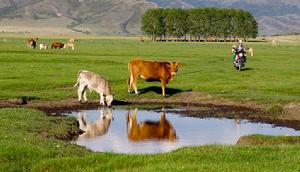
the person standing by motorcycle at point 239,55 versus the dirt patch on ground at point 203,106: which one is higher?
the person standing by motorcycle at point 239,55

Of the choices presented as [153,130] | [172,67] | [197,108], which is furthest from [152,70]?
[153,130]

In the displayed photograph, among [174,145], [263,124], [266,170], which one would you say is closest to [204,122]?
[263,124]

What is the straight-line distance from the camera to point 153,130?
2745 cm

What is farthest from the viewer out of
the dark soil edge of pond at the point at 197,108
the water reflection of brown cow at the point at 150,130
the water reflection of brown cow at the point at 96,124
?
the dark soil edge of pond at the point at 197,108

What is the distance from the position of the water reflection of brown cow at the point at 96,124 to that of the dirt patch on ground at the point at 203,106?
2135 mm

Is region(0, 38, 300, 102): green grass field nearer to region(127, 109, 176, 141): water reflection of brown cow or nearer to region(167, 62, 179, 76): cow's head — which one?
region(167, 62, 179, 76): cow's head

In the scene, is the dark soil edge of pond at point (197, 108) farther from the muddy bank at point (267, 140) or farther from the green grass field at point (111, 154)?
the muddy bank at point (267, 140)

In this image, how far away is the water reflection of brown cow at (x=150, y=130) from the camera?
25.4 metres

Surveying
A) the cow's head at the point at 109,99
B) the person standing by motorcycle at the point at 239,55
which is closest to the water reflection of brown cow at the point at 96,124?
the cow's head at the point at 109,99

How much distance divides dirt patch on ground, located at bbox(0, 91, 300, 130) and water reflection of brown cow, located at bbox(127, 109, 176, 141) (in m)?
3.77

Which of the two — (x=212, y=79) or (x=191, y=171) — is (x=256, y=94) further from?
(x=191, y=171)

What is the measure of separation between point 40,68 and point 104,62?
36.3 feet

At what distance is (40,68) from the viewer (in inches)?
2106

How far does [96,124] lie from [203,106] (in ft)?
31.8
